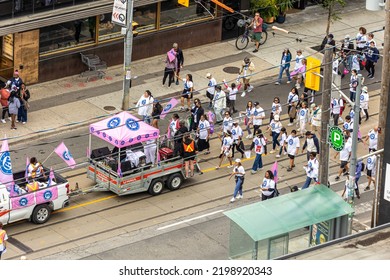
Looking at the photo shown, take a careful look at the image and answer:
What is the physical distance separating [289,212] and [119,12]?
43.5ft

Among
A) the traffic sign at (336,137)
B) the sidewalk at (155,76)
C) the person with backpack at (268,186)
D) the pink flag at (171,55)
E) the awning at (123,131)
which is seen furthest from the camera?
the pink flag at (171,55)

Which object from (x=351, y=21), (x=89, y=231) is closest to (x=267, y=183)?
(x=89, y=231)

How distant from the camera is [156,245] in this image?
36906mm

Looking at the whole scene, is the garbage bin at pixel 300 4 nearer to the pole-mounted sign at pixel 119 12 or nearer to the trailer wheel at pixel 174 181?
the pole-mounted sign at pixel 119 12

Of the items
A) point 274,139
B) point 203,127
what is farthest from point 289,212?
point 274,139

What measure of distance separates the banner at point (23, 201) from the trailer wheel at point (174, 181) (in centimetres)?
485

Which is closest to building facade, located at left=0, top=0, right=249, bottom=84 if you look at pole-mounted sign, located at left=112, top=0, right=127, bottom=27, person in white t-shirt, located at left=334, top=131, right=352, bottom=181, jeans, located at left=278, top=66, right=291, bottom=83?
pole-mounted sign, located at left=112, top=0, right=127, bottom=27

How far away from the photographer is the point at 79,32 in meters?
47.8

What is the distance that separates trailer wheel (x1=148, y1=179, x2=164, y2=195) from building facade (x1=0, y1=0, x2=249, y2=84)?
8.33 meters

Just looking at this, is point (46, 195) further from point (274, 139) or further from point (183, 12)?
point (183, 12)

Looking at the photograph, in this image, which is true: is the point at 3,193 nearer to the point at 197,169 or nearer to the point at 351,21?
the point at 197,169

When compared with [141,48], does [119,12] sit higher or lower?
higher

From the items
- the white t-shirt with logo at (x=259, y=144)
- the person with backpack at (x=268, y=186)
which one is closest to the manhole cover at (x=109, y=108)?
the white t-shirt with logo at (x=259, y=144)

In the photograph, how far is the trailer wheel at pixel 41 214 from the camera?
1474 inches
